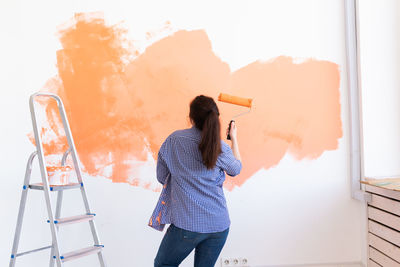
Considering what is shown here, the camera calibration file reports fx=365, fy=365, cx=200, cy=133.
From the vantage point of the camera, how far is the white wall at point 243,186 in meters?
2.49

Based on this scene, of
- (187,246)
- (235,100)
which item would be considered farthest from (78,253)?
(235,100)

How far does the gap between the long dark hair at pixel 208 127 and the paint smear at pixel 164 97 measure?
74 centimetres

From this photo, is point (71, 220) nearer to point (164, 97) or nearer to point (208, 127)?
point (208, 127)

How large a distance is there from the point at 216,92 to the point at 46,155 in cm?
124

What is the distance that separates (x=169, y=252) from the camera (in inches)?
68.1

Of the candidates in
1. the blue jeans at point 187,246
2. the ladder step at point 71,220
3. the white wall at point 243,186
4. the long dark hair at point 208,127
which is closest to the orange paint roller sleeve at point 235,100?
the white wall at point 243,186

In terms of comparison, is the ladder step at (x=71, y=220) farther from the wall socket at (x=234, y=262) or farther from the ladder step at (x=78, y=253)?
the wall socket at (x=234, y=262)

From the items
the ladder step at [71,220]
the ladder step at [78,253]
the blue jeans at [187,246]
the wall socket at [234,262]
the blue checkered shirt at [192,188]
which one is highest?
the blue checkered shirt at [192,188]

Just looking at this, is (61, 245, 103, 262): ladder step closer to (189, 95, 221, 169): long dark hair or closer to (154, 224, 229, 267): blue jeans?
(154, 224, 229, 267): blue jeans

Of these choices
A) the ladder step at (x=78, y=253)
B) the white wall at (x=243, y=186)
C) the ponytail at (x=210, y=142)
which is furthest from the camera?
the white wall at (x=243, y=186)

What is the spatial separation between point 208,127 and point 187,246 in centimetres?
57

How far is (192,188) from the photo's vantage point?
1.73 m

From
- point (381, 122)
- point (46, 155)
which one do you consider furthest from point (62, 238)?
point (381, 122)

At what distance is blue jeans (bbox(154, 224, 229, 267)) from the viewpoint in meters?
1.71
